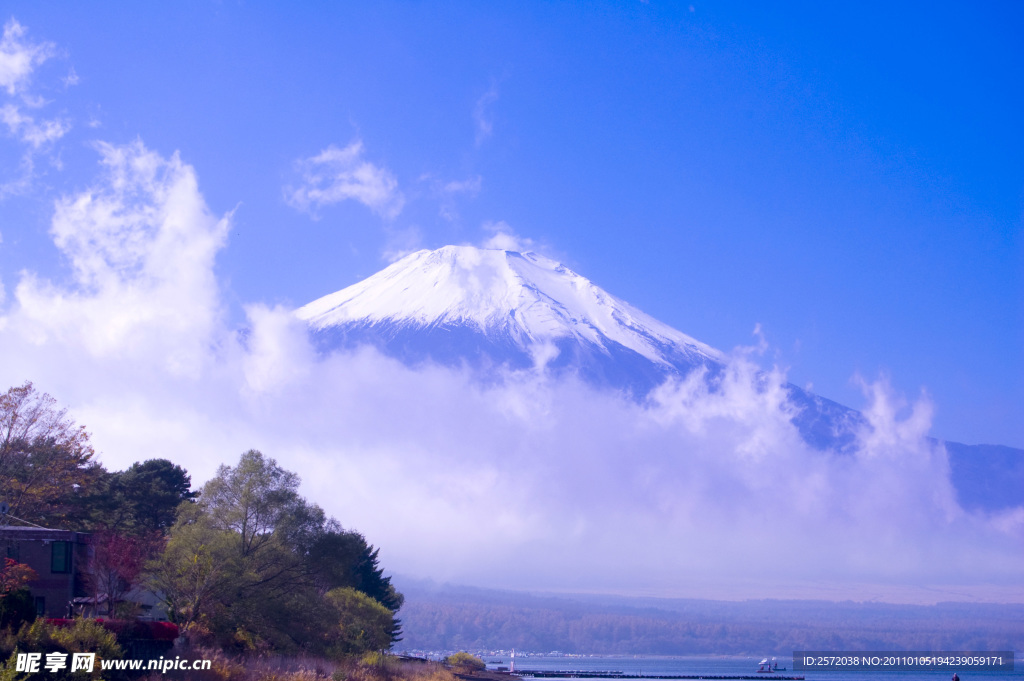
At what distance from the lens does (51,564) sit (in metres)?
36.7

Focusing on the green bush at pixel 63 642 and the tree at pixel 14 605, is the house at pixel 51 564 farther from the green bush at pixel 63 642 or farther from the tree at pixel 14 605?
the green bush at pixel 63 642

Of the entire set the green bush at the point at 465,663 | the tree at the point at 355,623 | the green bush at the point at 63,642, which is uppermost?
the green bush at the point at 63,642

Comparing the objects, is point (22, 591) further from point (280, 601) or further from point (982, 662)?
point (982, 662)

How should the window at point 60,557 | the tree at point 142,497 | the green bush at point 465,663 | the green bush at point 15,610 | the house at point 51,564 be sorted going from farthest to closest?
the green bush at point 465,663, the tree at point 142,497, the window at point 60,557, the house at point 51,564, the green bush at point 15,610

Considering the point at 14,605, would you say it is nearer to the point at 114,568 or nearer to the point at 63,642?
the point at 63,642

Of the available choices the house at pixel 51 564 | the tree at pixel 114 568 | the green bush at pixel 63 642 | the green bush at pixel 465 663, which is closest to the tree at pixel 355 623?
the tree at pixel 114 568

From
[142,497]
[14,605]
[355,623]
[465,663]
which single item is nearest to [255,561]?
[355,623]

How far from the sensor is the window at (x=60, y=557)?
3672cm

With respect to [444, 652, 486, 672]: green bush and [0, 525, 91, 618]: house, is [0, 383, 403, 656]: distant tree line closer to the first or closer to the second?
[0, 525, 91, 618]: house

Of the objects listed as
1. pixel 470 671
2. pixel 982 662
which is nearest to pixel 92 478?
pixel 470 671

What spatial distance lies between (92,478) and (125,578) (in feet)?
38.1

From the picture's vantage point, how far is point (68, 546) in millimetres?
37125

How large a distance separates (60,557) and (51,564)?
16.6 inches

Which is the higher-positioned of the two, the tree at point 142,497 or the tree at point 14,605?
the tree at point 142,497
